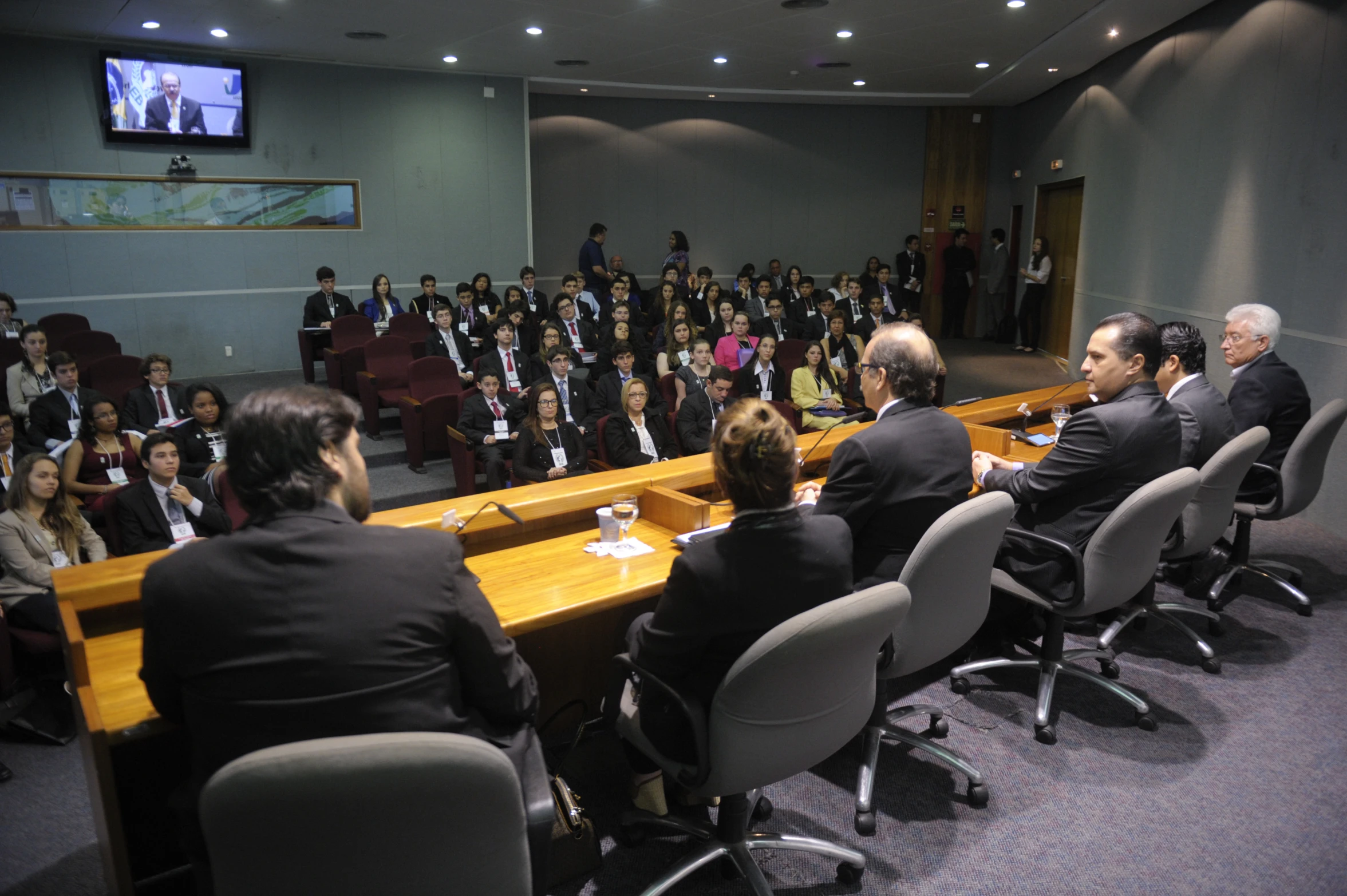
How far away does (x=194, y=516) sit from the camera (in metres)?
4.15

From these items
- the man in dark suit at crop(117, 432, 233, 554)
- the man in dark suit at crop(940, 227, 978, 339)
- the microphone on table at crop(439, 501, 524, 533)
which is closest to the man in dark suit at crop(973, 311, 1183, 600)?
the microphone on table at crop(439, 501, 524, 533)

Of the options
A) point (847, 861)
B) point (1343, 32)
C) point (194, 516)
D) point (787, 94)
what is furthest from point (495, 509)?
point (787, 94)

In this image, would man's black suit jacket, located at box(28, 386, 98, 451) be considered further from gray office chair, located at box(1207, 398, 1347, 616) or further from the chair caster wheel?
gray office chair, located at box(1207, 398, 1347, 616)

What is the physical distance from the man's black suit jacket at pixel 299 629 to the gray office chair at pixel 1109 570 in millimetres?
2200

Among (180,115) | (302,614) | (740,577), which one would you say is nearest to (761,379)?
(740,577)

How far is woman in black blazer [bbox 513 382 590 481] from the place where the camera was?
5.30 m

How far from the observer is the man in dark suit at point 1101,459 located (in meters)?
2.89

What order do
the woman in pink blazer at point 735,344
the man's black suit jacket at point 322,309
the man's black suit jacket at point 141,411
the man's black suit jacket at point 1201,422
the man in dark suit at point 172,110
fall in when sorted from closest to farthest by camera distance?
the man's black suit jacket at point 1201,422 < the man's black suit jacket at point 141,411 < the woman in pink blazer at point 735,344 < the man in dark suit at point 172,110 < the man's black suit jacket at point 322,309

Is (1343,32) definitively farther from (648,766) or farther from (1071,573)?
(648,766)

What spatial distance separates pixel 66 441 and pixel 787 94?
10.3 meters

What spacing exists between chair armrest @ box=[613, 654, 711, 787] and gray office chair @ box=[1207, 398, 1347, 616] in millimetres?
3126

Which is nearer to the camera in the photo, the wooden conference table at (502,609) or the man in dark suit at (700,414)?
the wooden conference table at (502,609)

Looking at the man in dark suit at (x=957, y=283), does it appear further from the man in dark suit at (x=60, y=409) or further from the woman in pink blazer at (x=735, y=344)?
the man in dark suit at (x=60, y=409)

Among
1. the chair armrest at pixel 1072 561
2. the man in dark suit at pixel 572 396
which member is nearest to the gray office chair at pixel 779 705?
the chair armrest at pixel 1072 561
